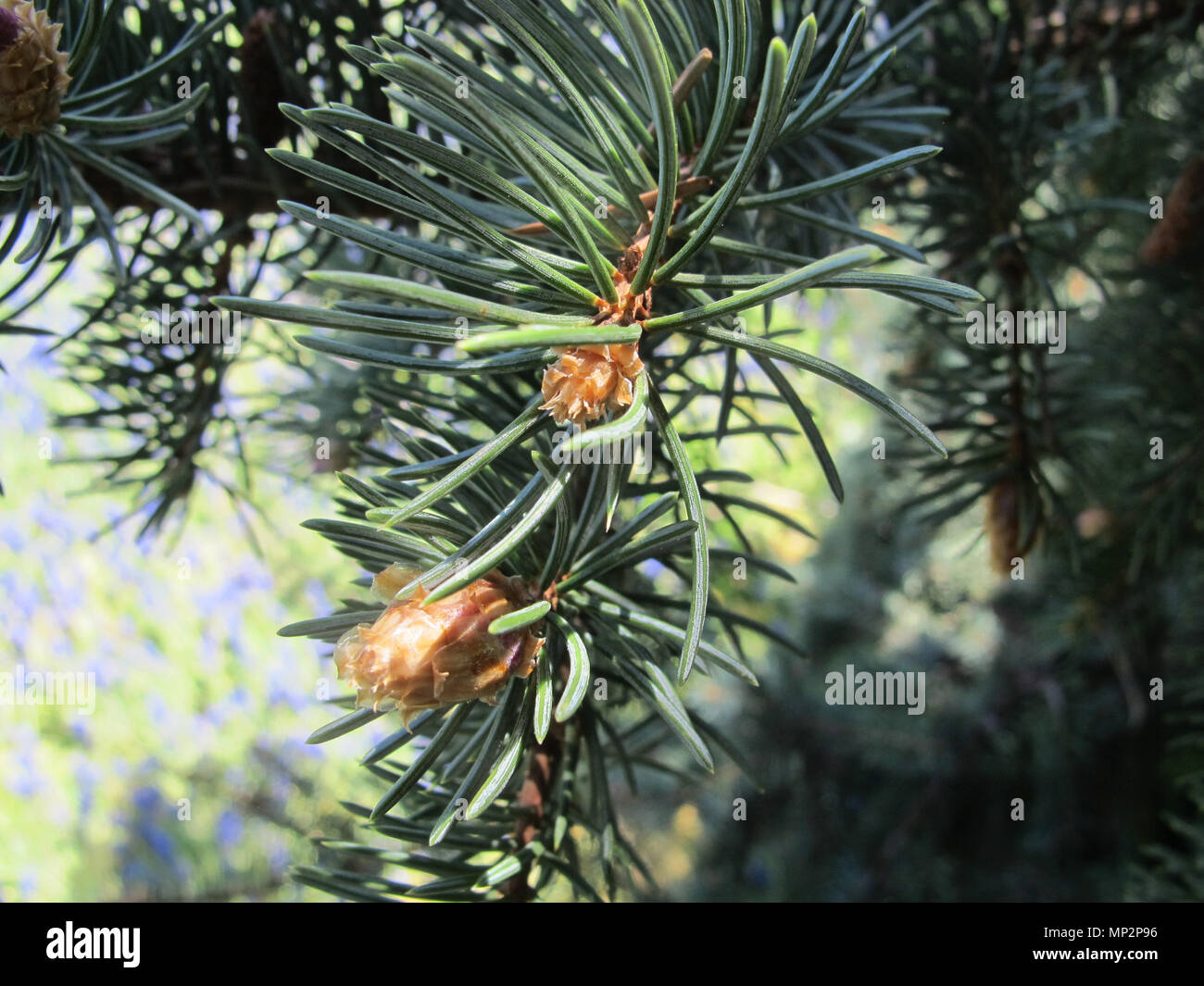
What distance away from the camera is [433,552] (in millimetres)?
255

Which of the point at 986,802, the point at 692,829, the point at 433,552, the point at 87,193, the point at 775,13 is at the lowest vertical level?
the point at 692,829

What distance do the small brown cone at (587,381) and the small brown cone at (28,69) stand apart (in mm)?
208

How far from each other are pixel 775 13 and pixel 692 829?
1.11 metres

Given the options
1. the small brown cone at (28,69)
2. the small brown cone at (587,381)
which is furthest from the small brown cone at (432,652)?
the small brown cone at (28,69)

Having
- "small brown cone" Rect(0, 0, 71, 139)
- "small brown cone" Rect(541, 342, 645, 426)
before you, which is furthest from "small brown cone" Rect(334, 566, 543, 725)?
"small brown cone" Rect(0, 0, 71, 139)

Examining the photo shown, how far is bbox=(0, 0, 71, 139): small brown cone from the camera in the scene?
275mm

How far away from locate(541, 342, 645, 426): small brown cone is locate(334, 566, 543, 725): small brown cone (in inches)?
2.3

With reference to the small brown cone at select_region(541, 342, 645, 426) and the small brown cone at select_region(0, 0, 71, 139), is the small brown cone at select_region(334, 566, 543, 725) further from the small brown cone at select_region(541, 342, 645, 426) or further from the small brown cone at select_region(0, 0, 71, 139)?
the small brown cone at select_region(0, 0, 71, 139)

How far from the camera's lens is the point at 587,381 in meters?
0.23

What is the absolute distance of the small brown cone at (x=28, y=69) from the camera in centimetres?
28

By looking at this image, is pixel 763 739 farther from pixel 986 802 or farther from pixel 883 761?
pixel 986 802

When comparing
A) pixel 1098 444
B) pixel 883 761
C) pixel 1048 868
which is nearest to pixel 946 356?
pixel 1098 444

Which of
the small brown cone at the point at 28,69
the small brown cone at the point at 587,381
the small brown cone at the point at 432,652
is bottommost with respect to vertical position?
the small brown cone at the point at 432,652

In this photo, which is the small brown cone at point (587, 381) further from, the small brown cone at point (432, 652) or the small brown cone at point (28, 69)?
the small brown cone at point (28, 69)
